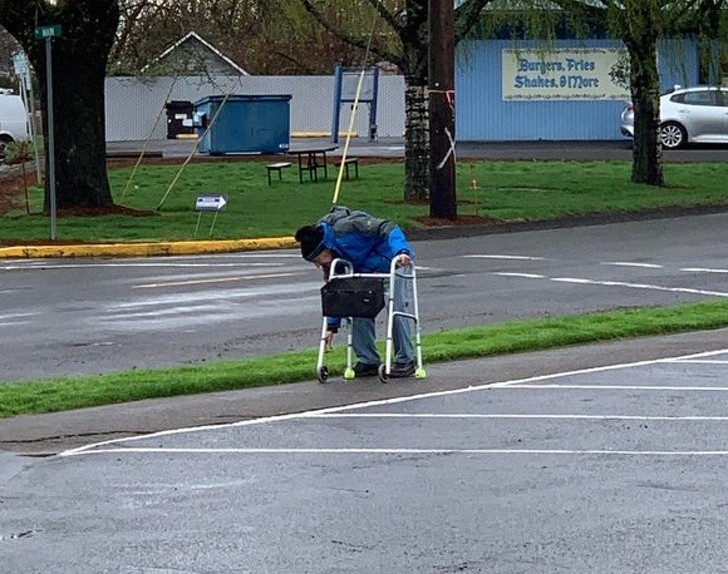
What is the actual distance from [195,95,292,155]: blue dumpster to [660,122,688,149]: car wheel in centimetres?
1049

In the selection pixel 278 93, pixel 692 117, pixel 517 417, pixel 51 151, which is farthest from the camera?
pixel 278 93

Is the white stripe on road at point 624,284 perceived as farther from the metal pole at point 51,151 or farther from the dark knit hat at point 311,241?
the metal pole at point 51,151

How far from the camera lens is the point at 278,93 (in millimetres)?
57094

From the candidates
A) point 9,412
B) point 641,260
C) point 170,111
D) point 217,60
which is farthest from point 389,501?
point 217,60

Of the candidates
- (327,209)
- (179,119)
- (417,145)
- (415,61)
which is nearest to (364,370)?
(327,209)

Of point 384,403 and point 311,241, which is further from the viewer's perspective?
point 311,241

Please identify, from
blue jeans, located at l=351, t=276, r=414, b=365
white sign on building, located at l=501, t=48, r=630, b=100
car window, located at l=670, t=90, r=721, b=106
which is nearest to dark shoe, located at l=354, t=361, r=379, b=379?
blue jeans, located at l=351, t=276, r=414, b=365

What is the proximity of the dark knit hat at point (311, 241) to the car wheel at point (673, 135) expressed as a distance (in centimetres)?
3332

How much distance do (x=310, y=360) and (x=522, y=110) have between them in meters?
36.1

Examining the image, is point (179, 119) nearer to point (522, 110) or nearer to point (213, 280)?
point (522, 110)

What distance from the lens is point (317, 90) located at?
2255 inches

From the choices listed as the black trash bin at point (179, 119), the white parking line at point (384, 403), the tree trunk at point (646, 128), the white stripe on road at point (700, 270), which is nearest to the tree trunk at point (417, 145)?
the tree trunk at point (646, 128)

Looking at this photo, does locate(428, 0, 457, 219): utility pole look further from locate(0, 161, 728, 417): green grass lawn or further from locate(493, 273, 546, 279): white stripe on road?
locate(493, 273, 546, 279): white stripe on road

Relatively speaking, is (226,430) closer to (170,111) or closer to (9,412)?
(9,412)
